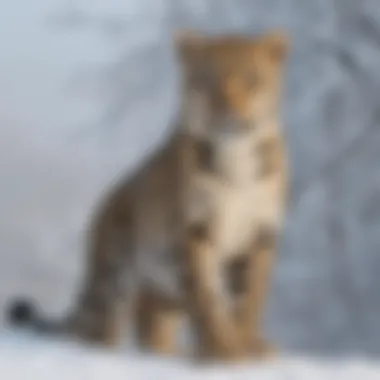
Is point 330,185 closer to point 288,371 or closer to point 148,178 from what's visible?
point 148,178

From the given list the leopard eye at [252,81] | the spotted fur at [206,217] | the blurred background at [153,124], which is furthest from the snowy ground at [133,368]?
the blurred background at [153,124]

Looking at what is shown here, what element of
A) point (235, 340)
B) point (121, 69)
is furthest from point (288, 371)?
point (121, 69)

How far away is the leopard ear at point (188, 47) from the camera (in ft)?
3.08

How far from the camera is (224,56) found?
919 mm

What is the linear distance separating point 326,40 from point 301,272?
0.28 metres

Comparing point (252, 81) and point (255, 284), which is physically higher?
point (252, 81)

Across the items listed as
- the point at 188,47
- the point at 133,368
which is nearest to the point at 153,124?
the point at 188,47

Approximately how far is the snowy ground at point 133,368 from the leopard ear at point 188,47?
277 millimetres

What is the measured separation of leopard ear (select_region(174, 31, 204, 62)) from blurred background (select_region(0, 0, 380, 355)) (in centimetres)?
24

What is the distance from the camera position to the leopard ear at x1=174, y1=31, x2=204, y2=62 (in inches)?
37.0

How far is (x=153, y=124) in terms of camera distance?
4.04 feet

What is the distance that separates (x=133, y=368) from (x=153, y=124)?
0.48 metres

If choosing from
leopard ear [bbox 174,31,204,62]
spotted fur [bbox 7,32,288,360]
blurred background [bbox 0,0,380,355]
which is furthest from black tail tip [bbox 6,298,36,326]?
leopard ear [bbox 174,31,204,62]

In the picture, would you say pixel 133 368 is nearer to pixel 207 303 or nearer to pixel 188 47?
pixel 207 303
